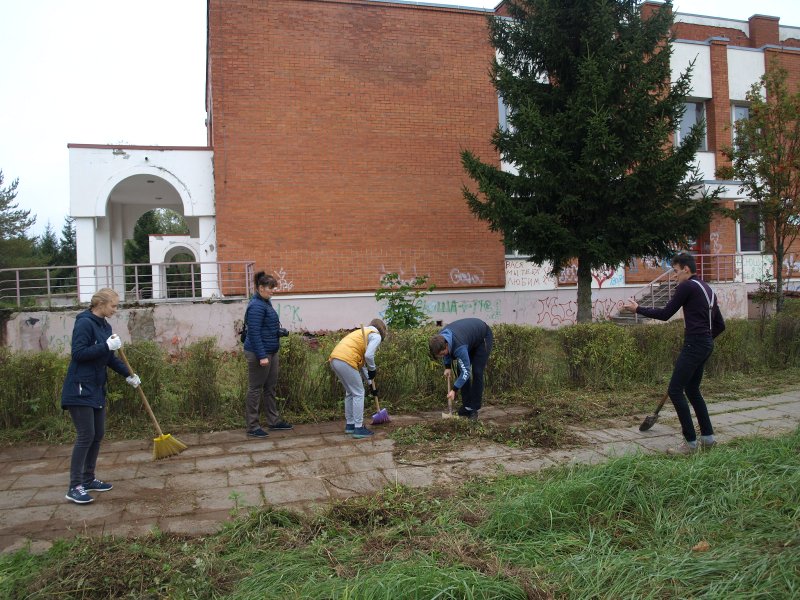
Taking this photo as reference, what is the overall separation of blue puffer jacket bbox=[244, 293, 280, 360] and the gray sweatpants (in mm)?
785

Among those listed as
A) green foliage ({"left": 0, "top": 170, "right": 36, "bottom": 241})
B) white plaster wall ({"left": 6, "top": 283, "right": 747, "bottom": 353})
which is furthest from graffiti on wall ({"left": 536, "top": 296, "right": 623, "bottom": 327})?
green foliage ({"left": 0, "top": 170, "right": 36, "bottom": 241})

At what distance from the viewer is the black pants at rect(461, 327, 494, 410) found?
6.97m

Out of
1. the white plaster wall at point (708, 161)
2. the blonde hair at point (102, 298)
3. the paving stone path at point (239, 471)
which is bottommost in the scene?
the paving stone path at point (239, 471)

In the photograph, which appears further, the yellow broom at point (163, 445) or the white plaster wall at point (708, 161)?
the white plaster wall at point (708, 161)

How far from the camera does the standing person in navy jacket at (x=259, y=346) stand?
21.6 ft

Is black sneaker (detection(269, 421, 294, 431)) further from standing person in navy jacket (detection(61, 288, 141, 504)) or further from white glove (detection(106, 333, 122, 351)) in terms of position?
white glove (detection(106, 333, 122, 351))

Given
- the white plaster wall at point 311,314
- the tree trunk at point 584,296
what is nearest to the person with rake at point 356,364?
the white plaster wall at point 311,314

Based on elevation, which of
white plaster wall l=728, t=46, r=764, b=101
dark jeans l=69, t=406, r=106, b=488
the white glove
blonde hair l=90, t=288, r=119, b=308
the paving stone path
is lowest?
the paving stone path

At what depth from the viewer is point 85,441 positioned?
4828mm

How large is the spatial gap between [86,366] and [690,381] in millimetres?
5537

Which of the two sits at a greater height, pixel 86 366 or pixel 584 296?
pixel 584 296

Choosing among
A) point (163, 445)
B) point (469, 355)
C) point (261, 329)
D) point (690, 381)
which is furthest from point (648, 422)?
point (163, 445)

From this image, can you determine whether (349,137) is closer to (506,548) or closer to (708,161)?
(708,161)

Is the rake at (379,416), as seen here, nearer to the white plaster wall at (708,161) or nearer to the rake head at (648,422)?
the rake head at (648,422)
